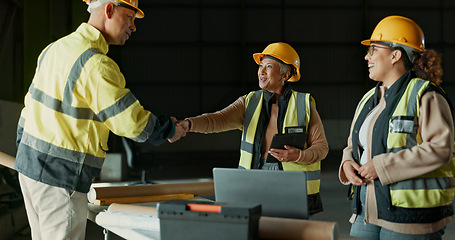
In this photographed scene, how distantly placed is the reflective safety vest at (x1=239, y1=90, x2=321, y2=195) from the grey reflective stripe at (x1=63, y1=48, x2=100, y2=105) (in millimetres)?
1326

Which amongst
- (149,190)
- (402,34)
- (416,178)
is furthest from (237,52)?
(416,178)

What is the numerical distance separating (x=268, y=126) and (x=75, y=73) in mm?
1454

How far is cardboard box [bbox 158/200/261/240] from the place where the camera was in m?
1.51

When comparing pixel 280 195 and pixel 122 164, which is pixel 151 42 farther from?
pixel 280 195

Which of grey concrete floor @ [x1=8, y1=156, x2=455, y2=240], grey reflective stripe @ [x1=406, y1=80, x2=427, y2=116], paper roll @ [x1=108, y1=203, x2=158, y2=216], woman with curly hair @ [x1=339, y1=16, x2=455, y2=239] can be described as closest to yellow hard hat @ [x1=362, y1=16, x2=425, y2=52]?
woman with curly hair @ [x1=339, y1=16, x2=455, y2=239]

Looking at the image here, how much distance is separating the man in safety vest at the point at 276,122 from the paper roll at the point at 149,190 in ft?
1.03

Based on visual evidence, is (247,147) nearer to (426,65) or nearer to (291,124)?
(291,124)

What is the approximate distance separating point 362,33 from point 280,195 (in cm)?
1804

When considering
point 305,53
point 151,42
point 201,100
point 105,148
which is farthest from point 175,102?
point 105,148

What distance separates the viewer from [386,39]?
2.35 metres

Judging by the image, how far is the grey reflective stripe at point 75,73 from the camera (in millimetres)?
2137

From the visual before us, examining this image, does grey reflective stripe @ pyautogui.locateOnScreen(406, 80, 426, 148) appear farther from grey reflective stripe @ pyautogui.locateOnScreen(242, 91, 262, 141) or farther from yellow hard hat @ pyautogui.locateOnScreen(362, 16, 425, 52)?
grey reflective stripe @ pyautogui.locateOnScreen(242, 91, 262, 141)

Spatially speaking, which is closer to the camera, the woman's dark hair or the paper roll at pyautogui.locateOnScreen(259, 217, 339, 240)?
the paper roll at pyautogui.locateOnScreen(259, 217, 339, 240)

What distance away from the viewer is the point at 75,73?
2.14 m
